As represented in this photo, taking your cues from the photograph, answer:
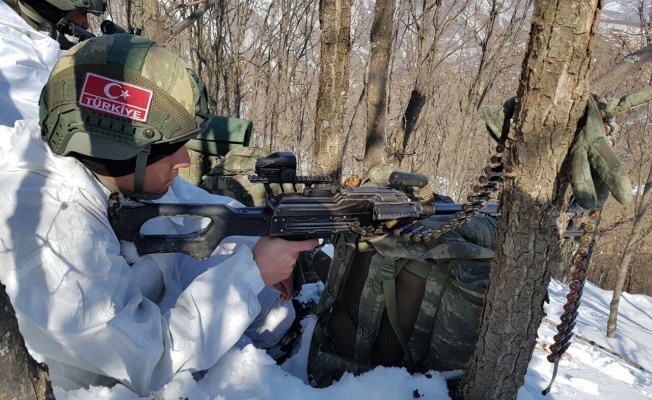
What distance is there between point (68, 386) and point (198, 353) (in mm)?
516

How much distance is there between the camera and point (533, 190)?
59.4 inches

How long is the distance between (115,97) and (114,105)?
0.10 feet

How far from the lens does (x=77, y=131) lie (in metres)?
1.68

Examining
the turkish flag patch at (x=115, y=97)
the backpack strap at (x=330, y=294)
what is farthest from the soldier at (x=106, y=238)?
the backpack strap at (x=330, y=294)

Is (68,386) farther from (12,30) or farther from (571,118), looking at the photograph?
(12,30)

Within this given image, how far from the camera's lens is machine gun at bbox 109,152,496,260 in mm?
1826

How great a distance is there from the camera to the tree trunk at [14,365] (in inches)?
36.5

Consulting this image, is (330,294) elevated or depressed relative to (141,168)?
depressed

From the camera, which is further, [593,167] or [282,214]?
[282,214]

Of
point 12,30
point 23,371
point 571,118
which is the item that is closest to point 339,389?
point 23,371

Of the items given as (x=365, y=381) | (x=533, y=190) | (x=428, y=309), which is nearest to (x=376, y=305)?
(x=428, y=309)

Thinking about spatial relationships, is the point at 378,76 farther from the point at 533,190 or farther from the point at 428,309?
the point at 533,190

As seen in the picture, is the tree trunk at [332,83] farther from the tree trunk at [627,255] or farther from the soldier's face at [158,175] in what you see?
the tree trunk at [627,255]

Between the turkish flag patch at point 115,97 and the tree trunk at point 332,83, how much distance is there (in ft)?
9.19
